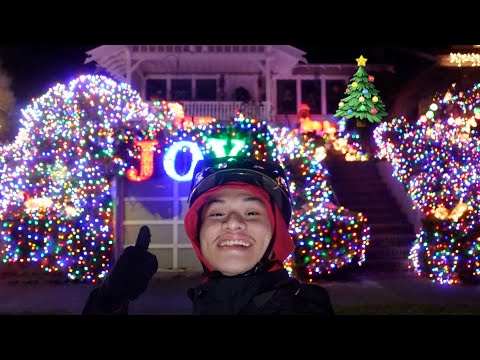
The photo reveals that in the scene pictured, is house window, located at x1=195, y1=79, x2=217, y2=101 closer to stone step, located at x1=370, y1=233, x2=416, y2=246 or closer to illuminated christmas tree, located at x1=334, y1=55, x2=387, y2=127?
stone step, located at x1=370, y1=233, x2=416, y2=246

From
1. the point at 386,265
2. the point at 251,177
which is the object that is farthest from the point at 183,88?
the point at 251,177

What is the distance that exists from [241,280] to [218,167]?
2.15 ft

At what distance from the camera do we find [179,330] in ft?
14.5

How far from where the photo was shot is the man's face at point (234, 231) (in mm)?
2850

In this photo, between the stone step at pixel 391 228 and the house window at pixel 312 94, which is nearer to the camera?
the stone step at pixel 391 228

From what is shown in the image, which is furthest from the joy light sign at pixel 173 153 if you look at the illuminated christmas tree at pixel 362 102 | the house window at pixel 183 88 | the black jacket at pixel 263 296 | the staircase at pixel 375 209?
the black jacket at pixel 263 296

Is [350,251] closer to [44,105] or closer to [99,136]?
[99,136]

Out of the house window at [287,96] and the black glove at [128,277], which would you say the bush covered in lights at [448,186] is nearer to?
the house window at [287,96]

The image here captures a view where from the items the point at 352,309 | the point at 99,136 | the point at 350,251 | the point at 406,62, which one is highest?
the point at 406,62

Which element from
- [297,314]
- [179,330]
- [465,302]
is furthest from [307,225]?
[297,314]

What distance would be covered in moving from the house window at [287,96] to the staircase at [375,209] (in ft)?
12.9

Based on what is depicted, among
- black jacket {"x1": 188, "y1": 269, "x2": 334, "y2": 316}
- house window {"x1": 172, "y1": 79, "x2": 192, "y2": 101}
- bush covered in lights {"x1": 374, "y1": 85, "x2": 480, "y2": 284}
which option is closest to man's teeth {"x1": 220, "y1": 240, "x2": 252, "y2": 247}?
black jacket {"x1": 188, "y1": 269, "x2": 334, "y2": 316}

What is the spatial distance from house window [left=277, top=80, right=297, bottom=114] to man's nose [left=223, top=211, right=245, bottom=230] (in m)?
12.6

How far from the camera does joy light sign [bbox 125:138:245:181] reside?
876 centimetres
